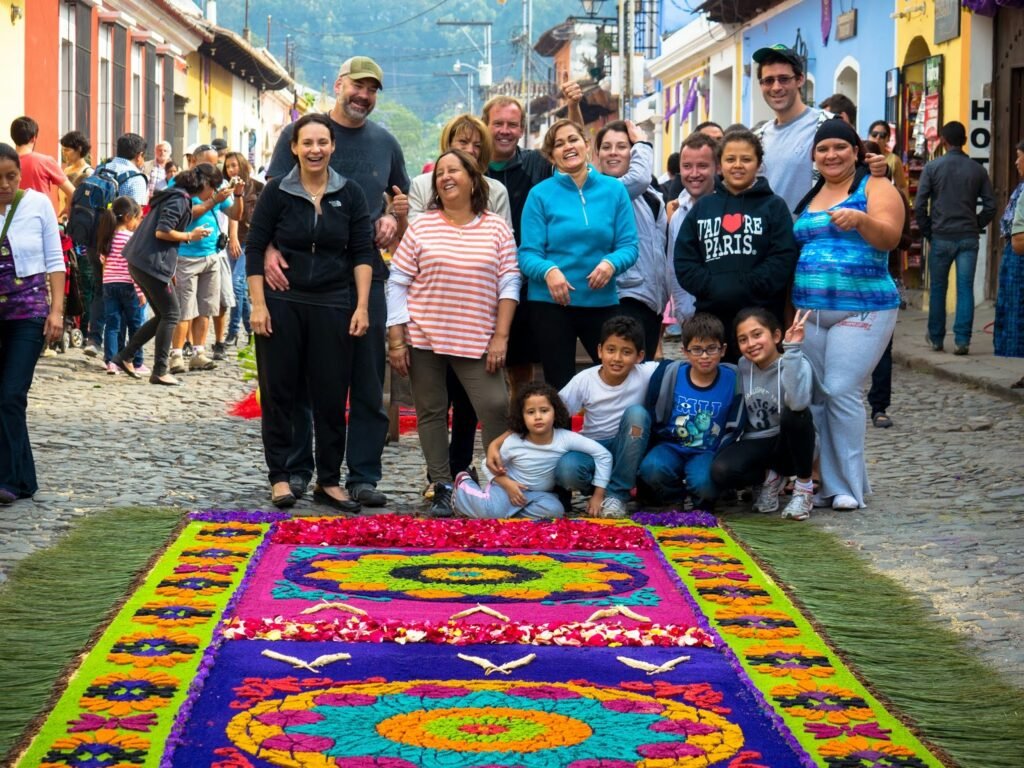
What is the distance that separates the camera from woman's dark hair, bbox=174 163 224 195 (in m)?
13.1

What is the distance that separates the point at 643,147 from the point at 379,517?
251 centimetres

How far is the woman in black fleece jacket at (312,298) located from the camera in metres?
7.31

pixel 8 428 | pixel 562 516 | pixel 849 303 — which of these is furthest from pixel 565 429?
pixel 8 428

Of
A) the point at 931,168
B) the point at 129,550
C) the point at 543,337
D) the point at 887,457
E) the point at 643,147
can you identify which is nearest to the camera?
the point at 129,550

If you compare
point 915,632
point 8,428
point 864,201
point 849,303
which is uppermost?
point 864,201

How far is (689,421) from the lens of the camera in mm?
A: 7547

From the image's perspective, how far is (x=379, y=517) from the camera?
7160 mm

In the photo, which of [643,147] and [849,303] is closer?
[849,303]

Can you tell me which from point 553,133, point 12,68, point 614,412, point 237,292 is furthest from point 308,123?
point 12,68

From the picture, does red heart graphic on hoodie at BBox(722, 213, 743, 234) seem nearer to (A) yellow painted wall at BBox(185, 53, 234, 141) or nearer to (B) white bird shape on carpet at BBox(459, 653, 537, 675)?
(B) white bird shape on carpet at BBox(459, 653, 537, 675)

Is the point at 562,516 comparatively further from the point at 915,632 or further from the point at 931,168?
the point at 931,168

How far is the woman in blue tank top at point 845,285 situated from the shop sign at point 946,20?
10228 millimetres

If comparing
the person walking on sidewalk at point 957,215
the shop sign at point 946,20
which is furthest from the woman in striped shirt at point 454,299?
the shop sign at point 946,20

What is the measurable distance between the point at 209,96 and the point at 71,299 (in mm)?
24022
